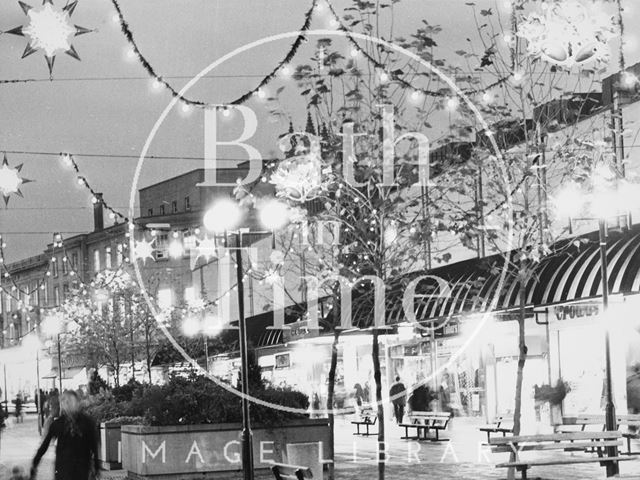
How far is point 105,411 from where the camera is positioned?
99.2 ft

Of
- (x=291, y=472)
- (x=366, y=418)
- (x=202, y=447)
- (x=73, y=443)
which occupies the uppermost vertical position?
(x=73, y=443)

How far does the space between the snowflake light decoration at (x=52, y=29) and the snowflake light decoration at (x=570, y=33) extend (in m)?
5.51

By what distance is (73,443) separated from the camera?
1385 cm

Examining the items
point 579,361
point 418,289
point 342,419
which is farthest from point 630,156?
point 342,419

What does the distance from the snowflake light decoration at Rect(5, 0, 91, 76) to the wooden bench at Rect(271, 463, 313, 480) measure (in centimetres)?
548

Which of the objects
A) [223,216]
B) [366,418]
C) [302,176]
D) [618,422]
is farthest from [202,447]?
[366,418]

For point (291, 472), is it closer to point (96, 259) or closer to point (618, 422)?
point (618, 422)

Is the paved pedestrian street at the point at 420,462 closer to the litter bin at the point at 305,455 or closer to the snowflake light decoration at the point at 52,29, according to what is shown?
the litter bin at the point at 305,455

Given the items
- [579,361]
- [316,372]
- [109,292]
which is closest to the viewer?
[579,361]

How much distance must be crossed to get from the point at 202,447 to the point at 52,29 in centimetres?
1058

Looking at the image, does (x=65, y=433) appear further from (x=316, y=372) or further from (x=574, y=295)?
(x=316, y=372)

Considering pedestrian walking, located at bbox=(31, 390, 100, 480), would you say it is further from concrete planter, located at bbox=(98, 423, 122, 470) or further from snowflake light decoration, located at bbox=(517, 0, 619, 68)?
concrete planter, located at bbox=(98, 423, 122, 470)

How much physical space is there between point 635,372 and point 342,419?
22060mm

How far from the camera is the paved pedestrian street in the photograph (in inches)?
843
